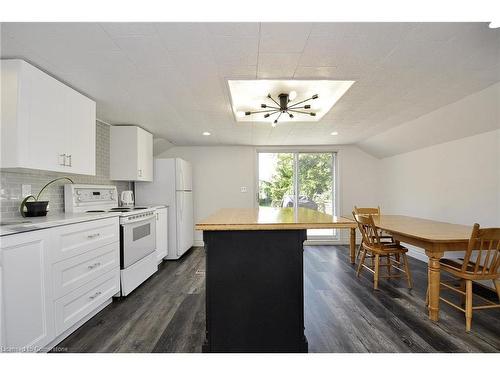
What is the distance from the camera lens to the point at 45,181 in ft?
8.46

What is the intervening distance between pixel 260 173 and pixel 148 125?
2.53m

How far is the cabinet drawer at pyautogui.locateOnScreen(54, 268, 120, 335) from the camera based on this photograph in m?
1.87

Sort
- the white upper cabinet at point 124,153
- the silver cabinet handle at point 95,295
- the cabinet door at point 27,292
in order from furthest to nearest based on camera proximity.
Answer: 1. the white upper cabinet at point 124,153
2. the silver cabinet handle at point 95,295
3. the cabinet door at point 27,292

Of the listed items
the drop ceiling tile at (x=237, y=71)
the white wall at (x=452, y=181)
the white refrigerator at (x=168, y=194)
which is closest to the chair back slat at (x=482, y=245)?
the white wall at (x=452, y=181)

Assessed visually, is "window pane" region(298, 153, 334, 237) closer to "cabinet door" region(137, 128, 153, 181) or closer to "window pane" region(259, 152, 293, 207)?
"window pane" region(259, 152, 293, 207)

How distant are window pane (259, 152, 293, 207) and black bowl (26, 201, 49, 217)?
3730 mm

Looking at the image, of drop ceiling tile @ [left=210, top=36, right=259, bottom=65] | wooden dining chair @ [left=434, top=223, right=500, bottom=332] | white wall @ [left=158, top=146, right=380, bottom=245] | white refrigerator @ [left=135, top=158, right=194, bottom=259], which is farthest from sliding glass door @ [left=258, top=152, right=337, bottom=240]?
drop ceiling tile @ [left=210, top=36, right=259, bottom=65]

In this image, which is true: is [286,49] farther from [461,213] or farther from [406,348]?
[461,213]

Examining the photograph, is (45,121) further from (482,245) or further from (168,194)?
(482,245)

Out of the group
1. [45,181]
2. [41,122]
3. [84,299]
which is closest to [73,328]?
[84,299]

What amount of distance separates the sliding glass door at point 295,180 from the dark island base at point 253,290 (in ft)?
12.2

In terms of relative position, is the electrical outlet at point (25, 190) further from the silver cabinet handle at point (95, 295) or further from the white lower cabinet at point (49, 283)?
the silver cabinet handle at point (95, 295)

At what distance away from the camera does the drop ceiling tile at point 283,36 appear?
1.49m

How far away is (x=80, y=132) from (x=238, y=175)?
3175mm
